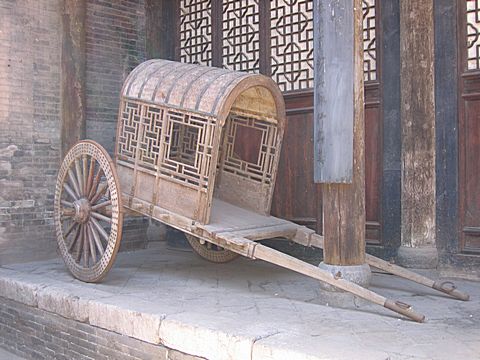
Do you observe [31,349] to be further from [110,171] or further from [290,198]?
[290,198]

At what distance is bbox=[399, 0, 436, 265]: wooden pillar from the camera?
5832 millimetres

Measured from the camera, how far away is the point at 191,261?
277 inches

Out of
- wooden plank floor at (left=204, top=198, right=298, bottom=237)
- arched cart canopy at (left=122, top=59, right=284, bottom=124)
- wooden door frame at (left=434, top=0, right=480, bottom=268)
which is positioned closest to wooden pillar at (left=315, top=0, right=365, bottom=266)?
arched cart canopy at (left=122, top=59, right=284, bottom=124)

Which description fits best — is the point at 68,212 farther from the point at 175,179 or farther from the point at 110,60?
the point at 110,60

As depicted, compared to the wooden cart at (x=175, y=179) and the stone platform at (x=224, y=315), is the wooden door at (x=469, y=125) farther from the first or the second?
the wooden cart at (x=175, y=179)

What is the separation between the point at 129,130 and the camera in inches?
230

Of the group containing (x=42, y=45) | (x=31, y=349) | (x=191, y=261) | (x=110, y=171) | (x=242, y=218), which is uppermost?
(x=42, y=45)

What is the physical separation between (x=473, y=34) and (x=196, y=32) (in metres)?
3.89

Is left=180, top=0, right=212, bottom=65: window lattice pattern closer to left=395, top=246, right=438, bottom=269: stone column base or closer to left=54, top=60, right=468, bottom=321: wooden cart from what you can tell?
left=54, top=60, right=468, bottom=321: wooden cart

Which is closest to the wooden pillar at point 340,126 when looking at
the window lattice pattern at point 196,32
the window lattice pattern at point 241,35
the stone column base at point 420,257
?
the stone column base at point 420,257

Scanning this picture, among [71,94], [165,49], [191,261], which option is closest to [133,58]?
[165,49]

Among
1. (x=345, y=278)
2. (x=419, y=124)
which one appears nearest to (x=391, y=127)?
(x=419, y=124)

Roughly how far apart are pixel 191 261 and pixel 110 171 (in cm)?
212

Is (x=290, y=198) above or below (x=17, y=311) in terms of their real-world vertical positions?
above
